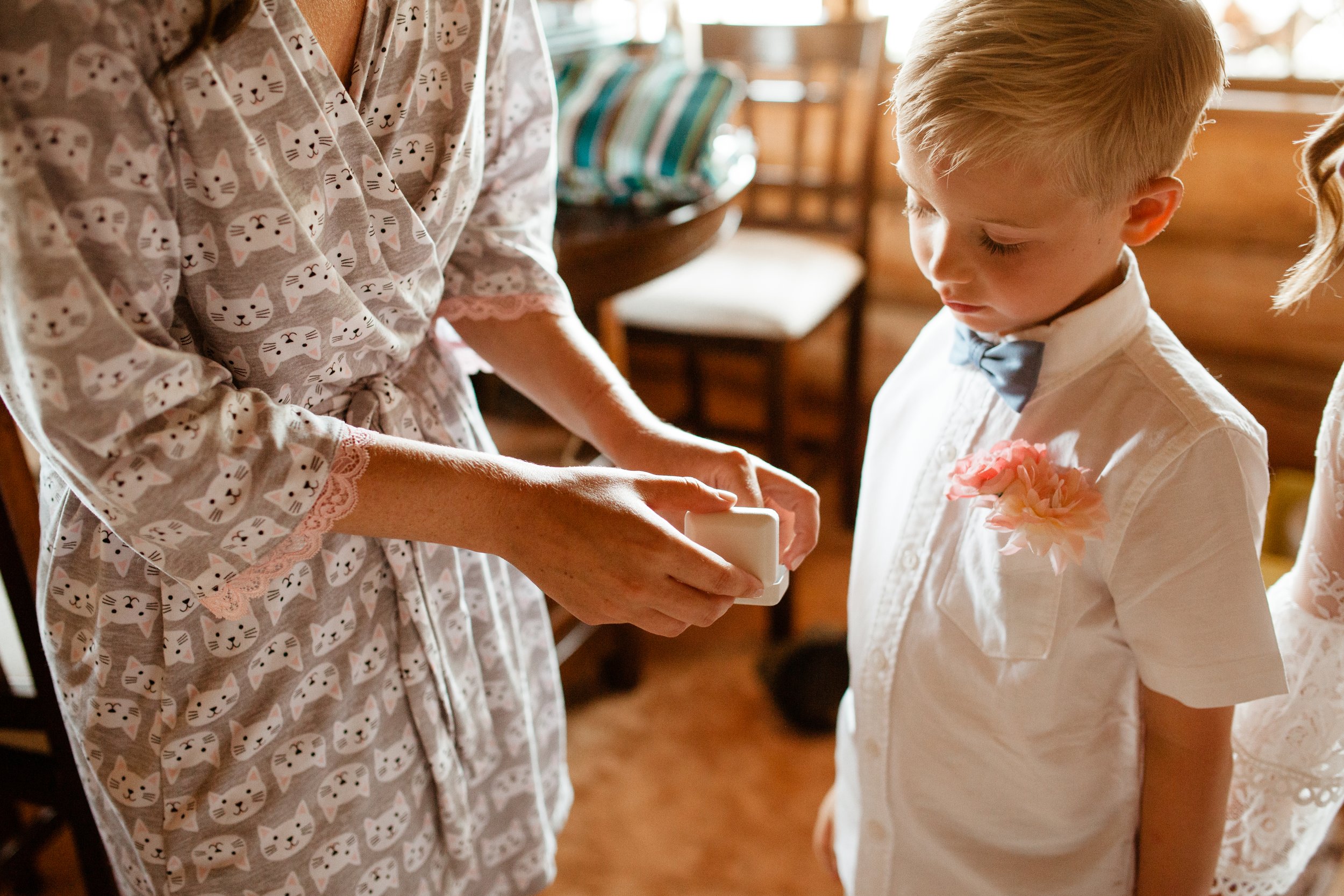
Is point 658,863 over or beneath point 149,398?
beneath

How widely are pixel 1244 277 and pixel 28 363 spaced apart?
7.80 ft

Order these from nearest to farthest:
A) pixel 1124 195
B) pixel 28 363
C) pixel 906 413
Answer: pixel 28 363, pixel 1124 195, pixel 906 413

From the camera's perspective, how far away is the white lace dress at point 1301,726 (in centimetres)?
83

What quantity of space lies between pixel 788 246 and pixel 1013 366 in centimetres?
161

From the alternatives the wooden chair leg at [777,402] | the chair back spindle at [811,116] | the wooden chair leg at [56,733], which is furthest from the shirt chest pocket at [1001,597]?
the chair back spindle at [811,116]

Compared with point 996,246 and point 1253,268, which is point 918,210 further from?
point 1253,268

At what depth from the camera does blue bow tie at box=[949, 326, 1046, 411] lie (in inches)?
32.2

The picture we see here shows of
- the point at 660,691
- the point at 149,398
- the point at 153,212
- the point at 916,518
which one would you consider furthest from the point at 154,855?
the point at 660,691

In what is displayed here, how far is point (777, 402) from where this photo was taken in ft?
6.91

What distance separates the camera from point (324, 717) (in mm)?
787

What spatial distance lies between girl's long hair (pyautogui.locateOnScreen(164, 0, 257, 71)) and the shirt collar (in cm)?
65

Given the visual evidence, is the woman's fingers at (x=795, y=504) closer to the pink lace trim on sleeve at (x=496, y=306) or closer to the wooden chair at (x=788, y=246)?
the pink lace trim on sleeve at (x=496, y=306)

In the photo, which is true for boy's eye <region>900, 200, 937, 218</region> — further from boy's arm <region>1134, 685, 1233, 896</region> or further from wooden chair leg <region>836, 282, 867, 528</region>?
wooden chair leg <region>836, 282, 867, 528</region>

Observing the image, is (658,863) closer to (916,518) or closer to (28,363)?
(916,518)
